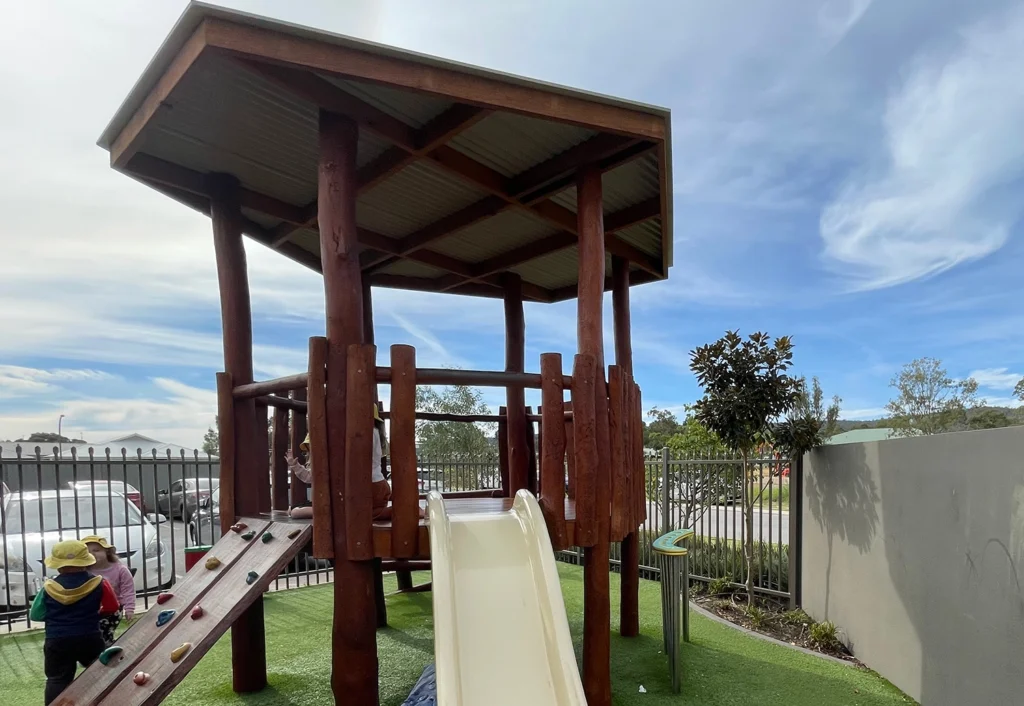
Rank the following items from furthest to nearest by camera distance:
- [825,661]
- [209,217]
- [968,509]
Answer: [825,661] → [209,217] → [968,509]

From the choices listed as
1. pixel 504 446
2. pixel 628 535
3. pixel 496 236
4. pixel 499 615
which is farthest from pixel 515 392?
pixel 499 615

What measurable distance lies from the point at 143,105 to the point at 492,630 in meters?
3.94

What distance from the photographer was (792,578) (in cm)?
799

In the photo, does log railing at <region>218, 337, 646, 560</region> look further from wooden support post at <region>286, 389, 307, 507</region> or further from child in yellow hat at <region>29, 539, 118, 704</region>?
child in yellow hat at <region>29, 539, 118, 704</region>

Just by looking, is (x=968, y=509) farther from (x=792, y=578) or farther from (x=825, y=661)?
(x=792, y=578)

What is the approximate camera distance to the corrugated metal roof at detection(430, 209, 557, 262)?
648cm

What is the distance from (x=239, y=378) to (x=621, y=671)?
423 centimetres

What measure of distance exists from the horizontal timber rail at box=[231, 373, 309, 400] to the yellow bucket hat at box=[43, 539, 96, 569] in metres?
1.44

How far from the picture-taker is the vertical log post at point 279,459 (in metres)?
5.92

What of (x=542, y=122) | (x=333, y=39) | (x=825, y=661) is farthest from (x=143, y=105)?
(x=825, y=661)

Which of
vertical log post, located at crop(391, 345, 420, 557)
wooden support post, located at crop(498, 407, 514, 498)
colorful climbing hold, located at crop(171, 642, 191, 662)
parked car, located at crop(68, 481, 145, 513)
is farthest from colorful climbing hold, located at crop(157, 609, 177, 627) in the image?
wooden support post, located at crop(498, 407, 514, 498)

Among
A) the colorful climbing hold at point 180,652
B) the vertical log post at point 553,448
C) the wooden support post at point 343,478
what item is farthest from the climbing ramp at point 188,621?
the vertical log post at point 553,448

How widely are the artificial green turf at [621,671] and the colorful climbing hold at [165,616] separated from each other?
133 centimetres

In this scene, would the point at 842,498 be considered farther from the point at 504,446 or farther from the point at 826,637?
the point at 504,446
